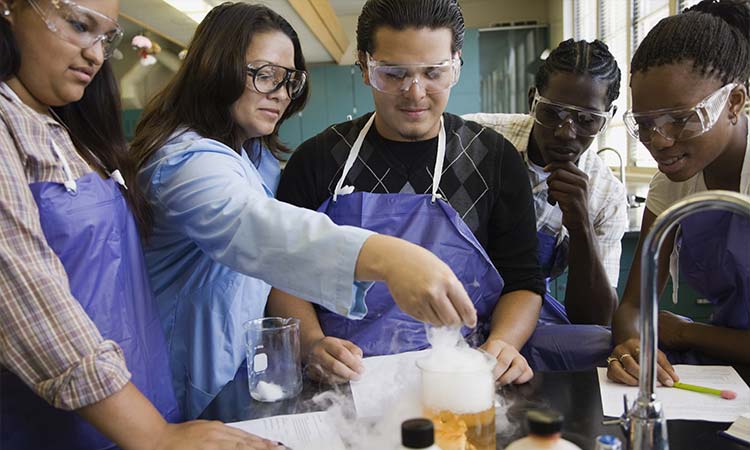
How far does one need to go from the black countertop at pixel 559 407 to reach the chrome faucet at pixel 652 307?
192 mm

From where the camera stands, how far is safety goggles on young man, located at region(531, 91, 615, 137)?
1869 mm

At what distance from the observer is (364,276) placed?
95 centimetres

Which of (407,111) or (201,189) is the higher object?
(407,111)

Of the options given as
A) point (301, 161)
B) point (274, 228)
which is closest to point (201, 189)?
point (274, 228)

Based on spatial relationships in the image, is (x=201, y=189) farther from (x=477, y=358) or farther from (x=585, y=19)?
(x=585, y=19)

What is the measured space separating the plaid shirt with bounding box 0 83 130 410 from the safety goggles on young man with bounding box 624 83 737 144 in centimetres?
113

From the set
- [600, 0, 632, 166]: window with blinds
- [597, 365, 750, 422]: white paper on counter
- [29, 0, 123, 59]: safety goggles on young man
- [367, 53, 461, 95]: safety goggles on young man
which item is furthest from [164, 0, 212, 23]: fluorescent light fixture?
[600, 0, 632, 166]: window with blinds

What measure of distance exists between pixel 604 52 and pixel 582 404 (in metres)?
A: 1.29

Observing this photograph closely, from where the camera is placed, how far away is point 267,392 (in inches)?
45.5

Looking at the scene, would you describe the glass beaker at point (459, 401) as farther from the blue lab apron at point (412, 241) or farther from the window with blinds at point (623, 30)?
the window with blinds at point (623, 30)

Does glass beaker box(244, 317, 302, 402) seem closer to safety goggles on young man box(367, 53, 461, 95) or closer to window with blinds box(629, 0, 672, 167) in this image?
safety goggles on young man box(367, 53, 461, 95)

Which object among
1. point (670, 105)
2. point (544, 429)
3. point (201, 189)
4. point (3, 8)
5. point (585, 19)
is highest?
point (585, 19)

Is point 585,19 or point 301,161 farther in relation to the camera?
point 585,19

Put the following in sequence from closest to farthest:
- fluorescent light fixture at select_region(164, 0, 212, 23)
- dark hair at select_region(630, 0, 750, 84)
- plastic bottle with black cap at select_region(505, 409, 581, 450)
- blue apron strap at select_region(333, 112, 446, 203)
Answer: plastic bottle with black cap at select_region(505, 409, 581, 450) < dark hair at select_region(630, 0, 750, 84) < blue apron strap at select_region(333, 112, 446, 203) < fluorescent light fixture at select_region(164, 0, 212, 23)
